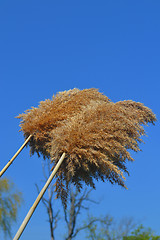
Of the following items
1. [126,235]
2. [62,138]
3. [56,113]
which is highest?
[126,235]

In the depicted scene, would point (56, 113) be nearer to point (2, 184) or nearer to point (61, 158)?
point (61, 158)

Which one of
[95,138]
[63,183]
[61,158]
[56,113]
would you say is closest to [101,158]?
[95,138]

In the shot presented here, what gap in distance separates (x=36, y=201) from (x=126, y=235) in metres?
9.58

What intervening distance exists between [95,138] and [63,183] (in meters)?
1.34

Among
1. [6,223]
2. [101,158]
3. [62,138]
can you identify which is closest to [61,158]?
[62,138]

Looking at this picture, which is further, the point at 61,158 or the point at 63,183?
the point at 63,183

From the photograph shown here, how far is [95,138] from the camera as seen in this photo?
19.6 feet

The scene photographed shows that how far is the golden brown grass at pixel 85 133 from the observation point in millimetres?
5875

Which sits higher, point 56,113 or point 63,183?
point 56,113

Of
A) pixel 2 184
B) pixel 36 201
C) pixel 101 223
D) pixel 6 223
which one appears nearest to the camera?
pixel 36 201

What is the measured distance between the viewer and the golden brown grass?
19.3ft

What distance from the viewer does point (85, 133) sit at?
235 inches

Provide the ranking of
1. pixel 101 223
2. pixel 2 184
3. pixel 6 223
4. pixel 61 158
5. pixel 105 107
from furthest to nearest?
pixel 101 223 < pixel 2 184 < pixel 6 223 < pixel 105 107 < pixel 61 158

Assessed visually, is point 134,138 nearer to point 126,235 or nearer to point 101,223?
point 101,223
